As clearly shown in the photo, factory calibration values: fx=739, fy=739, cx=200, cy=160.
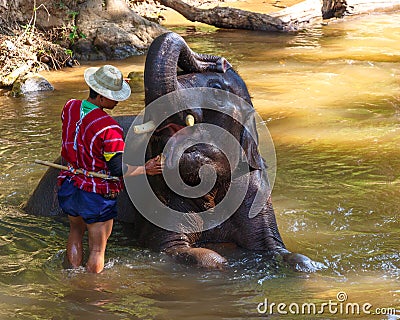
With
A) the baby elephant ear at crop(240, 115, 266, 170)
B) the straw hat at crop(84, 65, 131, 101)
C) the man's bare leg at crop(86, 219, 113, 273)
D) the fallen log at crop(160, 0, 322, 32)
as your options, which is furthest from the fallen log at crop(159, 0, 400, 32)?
the man's bare leg at crop(86, 219, 113, 273)

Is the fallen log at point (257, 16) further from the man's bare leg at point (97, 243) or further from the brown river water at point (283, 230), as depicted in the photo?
the man's bare leg at point (97, 243)

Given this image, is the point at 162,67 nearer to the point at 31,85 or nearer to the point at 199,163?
the point at 199,163

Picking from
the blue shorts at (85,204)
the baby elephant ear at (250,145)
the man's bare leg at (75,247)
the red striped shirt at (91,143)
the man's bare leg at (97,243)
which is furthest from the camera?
the baby elephant ear at (250,145)

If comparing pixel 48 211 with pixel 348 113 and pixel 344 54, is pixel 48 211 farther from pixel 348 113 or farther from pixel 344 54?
pixel 344 54

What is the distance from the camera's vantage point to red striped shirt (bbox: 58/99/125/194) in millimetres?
4734

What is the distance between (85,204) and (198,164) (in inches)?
31.6

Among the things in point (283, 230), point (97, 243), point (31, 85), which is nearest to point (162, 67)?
point (97, 243)

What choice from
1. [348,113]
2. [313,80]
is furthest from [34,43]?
[348,113]

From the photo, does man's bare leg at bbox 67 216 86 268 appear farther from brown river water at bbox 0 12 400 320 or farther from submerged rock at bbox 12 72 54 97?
submerged rock at bbox 12 72 54 97

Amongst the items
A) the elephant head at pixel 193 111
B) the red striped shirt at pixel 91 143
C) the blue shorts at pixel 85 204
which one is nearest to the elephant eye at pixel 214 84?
the elephant head at pixel 193 111

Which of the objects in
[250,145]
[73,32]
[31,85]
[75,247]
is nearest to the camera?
[75,247]

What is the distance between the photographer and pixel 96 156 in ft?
15.8

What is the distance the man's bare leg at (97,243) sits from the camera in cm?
Result: 500

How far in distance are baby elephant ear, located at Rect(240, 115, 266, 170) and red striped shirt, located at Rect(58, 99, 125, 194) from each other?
1.01 meters
